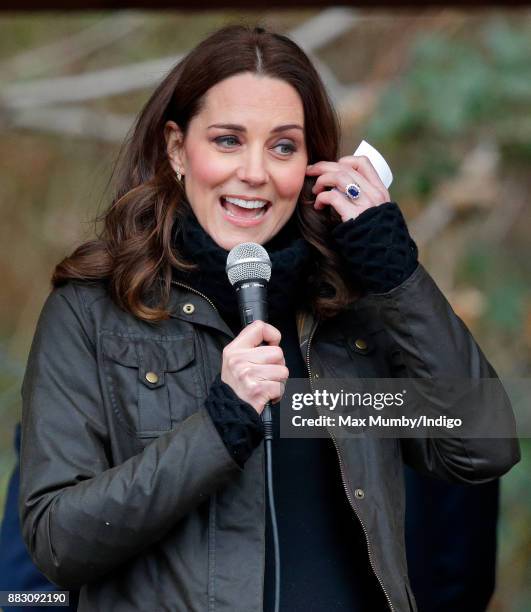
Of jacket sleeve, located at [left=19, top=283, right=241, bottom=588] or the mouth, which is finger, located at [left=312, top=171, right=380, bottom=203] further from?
jacket sleeve, located at [left=19, top=283, right=241, bottom=588]

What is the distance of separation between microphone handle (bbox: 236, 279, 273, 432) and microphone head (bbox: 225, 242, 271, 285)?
1 centimetres

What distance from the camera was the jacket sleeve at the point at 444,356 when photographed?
95.7 inches

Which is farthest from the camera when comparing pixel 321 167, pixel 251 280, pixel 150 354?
pixel 321 167

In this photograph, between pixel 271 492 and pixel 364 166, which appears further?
pixel 364 166

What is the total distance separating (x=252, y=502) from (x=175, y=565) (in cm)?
17

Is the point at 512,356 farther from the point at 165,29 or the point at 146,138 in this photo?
the point at 146,138

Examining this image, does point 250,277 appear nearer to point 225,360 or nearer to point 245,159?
point 225,360

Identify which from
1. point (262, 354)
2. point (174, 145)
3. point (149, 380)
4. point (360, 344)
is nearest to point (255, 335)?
point (262, 354)

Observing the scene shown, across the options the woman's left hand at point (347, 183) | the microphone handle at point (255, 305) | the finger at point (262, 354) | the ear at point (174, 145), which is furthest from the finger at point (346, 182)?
the finger at point (262, 354)

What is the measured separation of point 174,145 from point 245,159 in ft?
0.71

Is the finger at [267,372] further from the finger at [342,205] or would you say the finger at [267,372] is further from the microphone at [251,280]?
the finger at [342,205]

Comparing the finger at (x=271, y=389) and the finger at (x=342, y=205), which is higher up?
the finger at (x=342, y=205)

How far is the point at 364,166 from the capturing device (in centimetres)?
255

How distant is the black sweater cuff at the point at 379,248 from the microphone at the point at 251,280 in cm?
23
